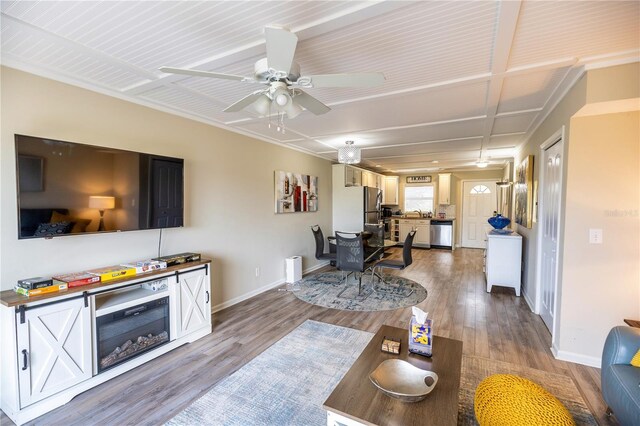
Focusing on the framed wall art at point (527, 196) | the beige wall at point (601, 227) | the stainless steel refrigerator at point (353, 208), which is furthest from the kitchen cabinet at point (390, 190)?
the beige wall at point (601, 227)

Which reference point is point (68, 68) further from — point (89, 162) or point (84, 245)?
point (84, 245)

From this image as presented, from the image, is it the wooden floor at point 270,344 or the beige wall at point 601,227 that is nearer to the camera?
the wooden floor at point 270,344

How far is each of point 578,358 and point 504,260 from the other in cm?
206

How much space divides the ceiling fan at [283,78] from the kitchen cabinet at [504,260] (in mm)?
3801

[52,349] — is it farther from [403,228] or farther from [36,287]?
[403,228]

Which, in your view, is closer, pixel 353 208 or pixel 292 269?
pixel 292 269

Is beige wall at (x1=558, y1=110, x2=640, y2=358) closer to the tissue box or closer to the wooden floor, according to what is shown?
the wooden floor

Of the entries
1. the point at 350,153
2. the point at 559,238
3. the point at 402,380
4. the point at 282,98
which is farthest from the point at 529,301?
the point at 282,98

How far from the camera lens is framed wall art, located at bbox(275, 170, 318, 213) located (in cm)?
484

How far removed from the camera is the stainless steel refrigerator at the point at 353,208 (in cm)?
625

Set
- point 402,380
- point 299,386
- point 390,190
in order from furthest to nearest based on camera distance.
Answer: point 390,190 → point 299,386 → point 402,380

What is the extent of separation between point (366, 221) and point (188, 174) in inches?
157

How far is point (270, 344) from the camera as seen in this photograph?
112 inches

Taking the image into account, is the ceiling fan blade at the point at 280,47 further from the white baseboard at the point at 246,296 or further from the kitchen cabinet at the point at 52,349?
the white baseboard at the point at 246,296
